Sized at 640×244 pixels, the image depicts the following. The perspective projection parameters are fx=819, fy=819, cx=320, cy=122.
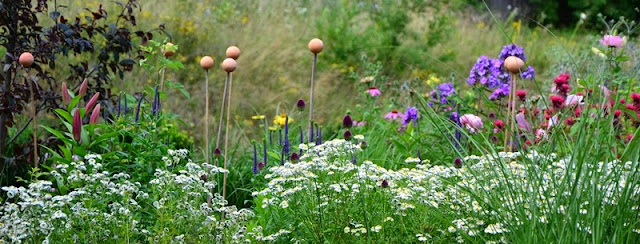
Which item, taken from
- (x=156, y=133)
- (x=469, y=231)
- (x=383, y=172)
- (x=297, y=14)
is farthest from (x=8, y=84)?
(x=297, y=14)

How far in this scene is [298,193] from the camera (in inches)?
125

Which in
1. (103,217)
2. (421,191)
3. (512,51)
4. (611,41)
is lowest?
(103,217)

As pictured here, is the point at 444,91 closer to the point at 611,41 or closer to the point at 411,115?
the point at 411,115

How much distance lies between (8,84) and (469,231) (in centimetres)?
278

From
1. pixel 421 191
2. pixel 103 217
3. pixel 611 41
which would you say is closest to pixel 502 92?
pixel 611 41

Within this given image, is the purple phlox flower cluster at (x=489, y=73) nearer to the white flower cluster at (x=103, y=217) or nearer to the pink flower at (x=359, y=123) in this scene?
the pink flower at (x=359, y=123)

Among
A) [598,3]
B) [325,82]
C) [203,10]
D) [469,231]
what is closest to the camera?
[469,231]

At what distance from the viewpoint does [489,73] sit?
5000 mm

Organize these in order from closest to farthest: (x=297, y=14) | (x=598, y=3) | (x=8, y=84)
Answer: (x=8, y=84), (x=297, y=14), (x=598, y=3)

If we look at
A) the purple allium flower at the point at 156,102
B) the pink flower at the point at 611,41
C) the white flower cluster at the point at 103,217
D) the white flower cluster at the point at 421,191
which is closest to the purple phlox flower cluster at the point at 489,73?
the pink flower at the point at 611,41

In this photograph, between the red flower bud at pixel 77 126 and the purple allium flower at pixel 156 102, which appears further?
the purple allium flower at pixel 156 102

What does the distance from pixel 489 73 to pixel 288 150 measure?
1524 millimetres

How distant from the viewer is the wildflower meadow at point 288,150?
2792 millimetres

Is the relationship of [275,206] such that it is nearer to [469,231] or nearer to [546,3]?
[469,231]
